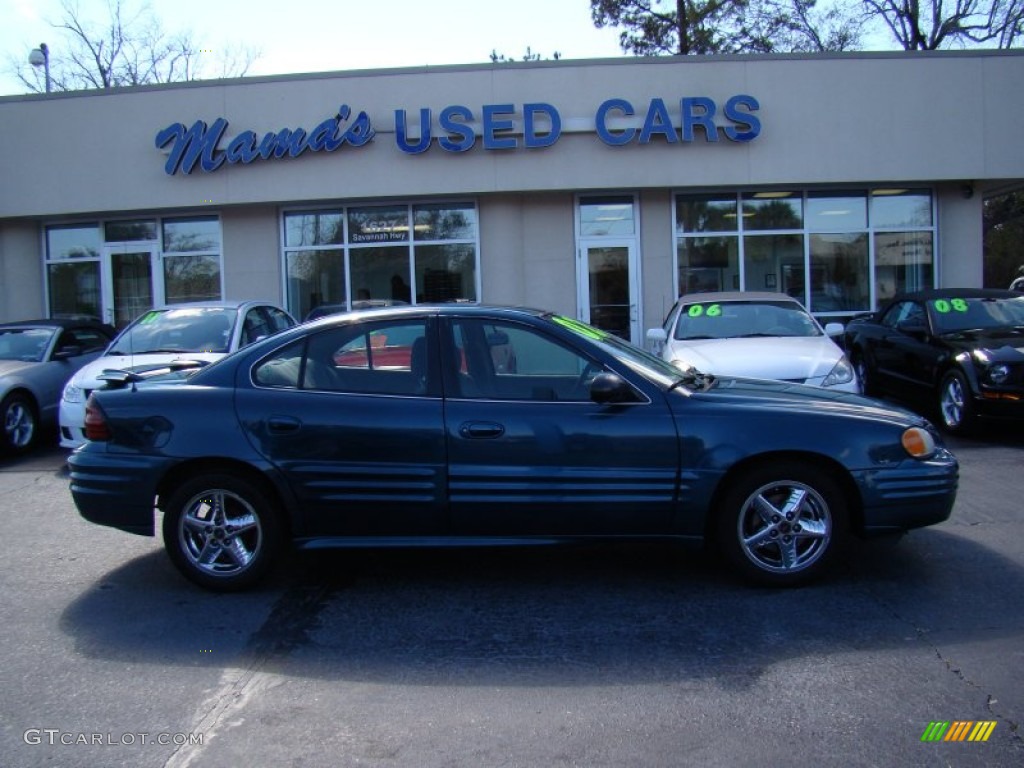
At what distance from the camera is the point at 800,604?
462 centimetres

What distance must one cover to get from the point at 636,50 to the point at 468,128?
61.1 ft

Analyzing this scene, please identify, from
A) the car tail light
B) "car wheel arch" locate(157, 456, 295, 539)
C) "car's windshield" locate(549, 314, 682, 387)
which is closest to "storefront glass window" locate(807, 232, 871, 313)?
"car's windshield" locate(549, 314, 682, 387)

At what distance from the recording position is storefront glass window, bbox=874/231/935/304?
15461mm

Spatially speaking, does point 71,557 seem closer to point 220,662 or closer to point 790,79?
point 220,662

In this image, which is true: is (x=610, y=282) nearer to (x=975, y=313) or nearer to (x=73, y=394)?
(x=975, y=313)

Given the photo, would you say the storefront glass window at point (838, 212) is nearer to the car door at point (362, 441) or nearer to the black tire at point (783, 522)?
the black tire at point (783, 522)

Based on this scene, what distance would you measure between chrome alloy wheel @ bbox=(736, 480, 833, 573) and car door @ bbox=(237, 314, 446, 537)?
1.63 meters

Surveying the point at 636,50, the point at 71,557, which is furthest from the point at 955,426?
the point at 636,50

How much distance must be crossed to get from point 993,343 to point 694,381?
5430 millimetres

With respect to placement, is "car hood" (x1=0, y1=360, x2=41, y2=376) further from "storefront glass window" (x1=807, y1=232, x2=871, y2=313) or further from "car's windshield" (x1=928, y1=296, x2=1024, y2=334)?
"storefront glass window" (x1=807, y1=232, x2=871, y2=313)

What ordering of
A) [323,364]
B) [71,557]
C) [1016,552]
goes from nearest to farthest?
[323,364]
[1016,552]
[71,557]

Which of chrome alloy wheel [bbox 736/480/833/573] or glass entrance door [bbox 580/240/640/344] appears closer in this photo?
chrome alloy wheel [bbox 736/480/833/573]

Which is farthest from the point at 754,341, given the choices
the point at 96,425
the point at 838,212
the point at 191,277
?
the point at 191,277

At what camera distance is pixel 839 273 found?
51.0 feet
